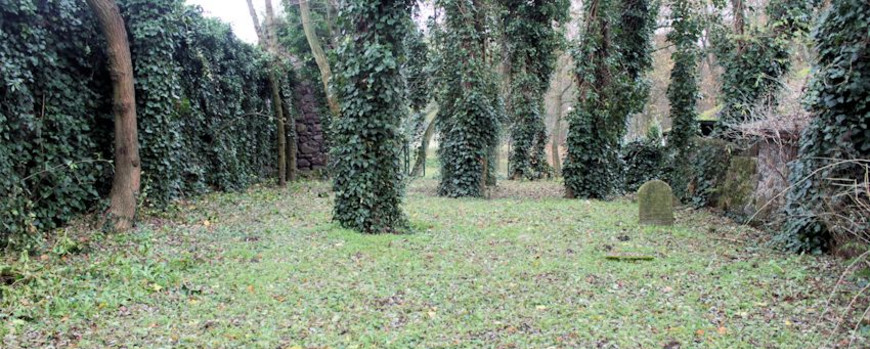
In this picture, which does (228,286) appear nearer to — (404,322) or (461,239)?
(404,322)

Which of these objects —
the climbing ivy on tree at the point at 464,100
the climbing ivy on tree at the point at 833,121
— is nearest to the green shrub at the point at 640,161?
the climbing ivy on tree at the point at 464,100

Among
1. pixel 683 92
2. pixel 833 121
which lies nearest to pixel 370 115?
pixel 833 121

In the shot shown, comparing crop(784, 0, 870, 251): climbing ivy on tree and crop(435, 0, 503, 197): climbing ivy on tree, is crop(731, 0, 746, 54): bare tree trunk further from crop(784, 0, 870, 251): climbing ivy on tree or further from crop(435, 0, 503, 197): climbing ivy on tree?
crop(435, 0, 503, 197): climbing ivy on tree

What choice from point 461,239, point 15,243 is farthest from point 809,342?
point 15,243

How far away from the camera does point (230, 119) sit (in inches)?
480

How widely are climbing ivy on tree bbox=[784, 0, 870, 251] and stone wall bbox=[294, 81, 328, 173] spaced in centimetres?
1317

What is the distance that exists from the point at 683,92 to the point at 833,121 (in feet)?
22.2

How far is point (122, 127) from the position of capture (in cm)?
721

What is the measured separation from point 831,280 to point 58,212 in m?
8.60

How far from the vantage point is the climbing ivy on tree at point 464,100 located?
1180cm

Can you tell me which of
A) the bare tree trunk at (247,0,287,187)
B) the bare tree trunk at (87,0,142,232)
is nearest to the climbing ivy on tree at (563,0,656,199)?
the bare tree trunk at (247,0,287,187)

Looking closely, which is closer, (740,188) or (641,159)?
(740,188)

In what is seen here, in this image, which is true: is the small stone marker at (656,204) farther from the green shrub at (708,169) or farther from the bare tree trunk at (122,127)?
the bare tree trunk at (122,127)

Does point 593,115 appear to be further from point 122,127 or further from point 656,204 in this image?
point 122,127
